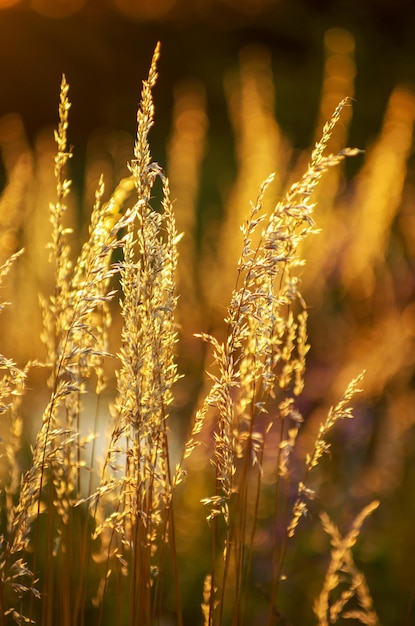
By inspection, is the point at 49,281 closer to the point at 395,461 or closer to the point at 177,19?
the point at 395,461

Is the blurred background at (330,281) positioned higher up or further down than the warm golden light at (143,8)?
further down

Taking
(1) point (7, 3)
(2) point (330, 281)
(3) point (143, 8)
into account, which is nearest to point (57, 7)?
(1) point (7, 3)

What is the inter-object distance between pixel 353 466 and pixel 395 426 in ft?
1.56

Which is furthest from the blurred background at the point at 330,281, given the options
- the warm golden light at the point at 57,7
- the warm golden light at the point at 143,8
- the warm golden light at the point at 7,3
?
the warm golden light at the point at 57,7

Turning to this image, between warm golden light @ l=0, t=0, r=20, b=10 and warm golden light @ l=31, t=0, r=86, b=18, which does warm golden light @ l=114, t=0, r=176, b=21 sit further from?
warm golden light @ l=0, t=0, r=20, b=10

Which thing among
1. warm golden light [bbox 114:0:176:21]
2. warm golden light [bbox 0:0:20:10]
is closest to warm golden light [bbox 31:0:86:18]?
warm golden light [bbox 0:0:20:10]

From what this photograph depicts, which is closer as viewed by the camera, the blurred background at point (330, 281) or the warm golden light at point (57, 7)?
the blurred background at point (330, 281)

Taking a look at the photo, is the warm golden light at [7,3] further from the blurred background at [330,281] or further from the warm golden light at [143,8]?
the blurred background at [330,281]

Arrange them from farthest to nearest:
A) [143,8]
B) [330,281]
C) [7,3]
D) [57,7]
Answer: [143,8], [57,7], [7,3], [330,281]

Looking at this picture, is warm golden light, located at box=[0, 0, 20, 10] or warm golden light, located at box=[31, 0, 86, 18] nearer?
warm golden light, located at box=[0, 0, 20, 10]

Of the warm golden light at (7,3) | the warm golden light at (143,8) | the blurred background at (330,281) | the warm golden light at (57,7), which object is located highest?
the warm golden light at (143,8)

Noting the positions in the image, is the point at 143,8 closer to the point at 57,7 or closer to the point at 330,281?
the point at 57,7

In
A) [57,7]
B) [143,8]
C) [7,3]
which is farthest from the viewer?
[143,8]

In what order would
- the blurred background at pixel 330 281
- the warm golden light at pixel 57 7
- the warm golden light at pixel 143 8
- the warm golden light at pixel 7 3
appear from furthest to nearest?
the warm golden light at pixel 143 8 → the warm golden light at pixel 57 7 → the warm golden light at pixel 7 3 → the blurred background at pixel 330 281
